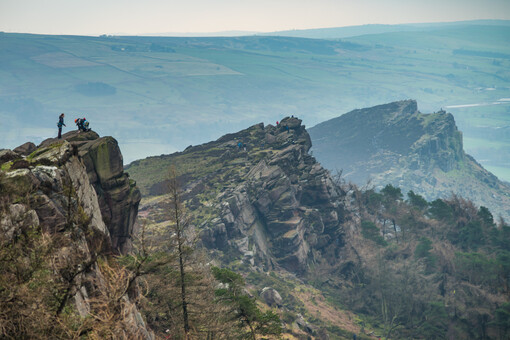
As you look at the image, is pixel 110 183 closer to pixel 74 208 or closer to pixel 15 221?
pixel 74 208

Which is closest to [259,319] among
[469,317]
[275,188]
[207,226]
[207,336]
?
[207,336]

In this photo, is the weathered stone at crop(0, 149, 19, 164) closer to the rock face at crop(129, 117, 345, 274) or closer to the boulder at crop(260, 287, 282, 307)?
the boulder at crop(260, 287, 282, 307)

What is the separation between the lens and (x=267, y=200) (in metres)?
96.2

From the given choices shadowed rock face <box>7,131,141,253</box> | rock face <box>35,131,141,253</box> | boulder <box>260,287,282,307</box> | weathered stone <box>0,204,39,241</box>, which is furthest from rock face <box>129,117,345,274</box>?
weathered stone <box>0,204,39,241</box>

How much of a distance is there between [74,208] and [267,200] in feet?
239

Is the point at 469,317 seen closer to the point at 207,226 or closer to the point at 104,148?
the point at 207,226

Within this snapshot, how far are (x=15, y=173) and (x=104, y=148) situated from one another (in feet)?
49.7

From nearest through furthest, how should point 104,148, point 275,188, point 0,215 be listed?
point 0,215, point 104,148, point 275,188

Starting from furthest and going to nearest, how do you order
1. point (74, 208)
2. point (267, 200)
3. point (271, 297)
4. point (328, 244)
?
point (328, 244)
point (267, 200)
point (271, 297)
point (74, 208)

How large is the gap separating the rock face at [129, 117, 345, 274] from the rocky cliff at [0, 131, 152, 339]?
1675 inches

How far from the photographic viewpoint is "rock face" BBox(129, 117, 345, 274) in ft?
289

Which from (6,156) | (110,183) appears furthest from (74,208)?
(110,183)

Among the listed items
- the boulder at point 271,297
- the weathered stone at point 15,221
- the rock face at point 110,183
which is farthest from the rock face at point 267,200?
the weathered stone at point 15,221

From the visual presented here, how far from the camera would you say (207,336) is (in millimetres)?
35625
